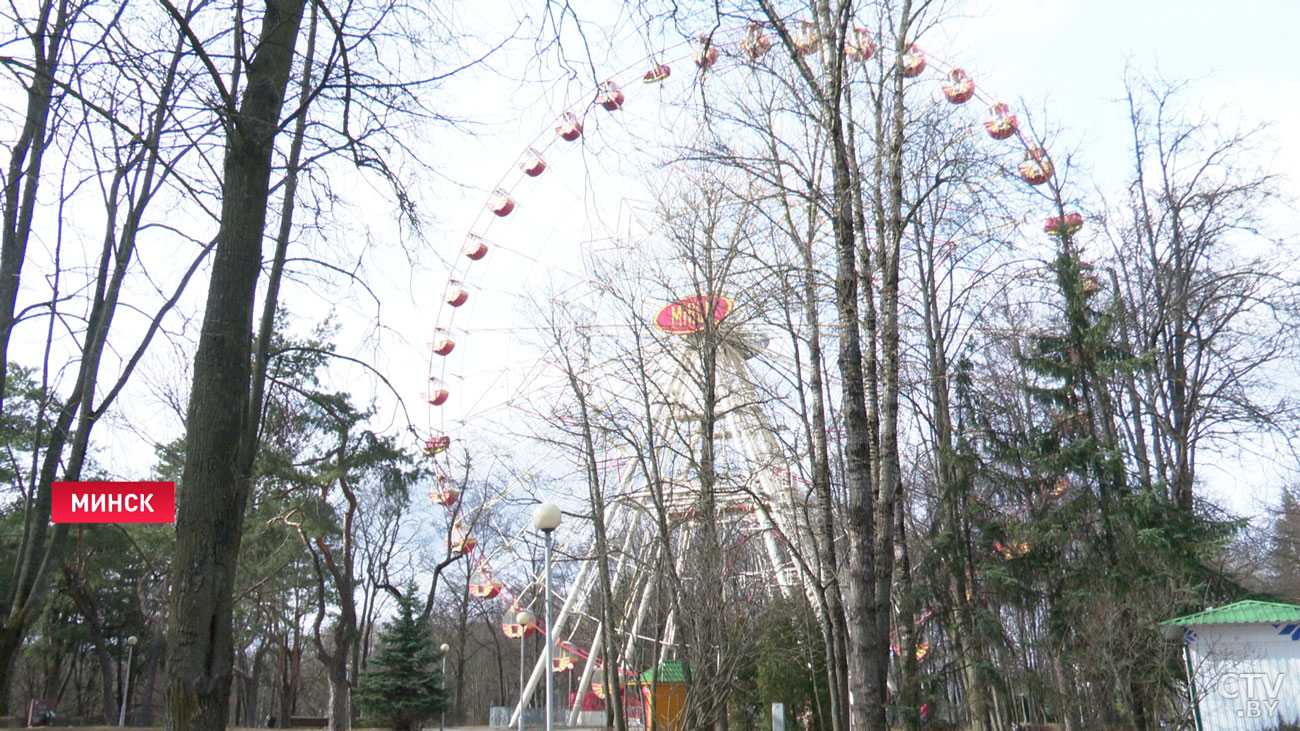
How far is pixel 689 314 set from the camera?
14.4m

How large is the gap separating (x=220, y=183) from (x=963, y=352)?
49.4ft

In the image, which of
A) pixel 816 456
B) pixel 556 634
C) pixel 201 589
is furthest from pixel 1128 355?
pixel 201 589

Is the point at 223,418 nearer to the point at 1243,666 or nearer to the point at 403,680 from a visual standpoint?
the point at 1243,666

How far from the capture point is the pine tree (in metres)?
24.5

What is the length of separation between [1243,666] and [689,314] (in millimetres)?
8538

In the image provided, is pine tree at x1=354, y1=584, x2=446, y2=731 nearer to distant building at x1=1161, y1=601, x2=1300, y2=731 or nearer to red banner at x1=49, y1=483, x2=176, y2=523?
red banner at x1=49, y1=483, x2=176, y2=523

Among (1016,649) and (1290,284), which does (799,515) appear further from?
(1290,284)

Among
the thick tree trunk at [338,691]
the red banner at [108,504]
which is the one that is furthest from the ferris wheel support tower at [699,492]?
the red banner at [108,504]

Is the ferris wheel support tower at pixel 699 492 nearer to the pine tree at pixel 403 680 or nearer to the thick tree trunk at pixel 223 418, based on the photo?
the pine tree at pixel 403 680

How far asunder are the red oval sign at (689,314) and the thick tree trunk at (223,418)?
8.05m

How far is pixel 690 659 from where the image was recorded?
37.4 ft

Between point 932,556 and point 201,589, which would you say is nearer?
point 201,589

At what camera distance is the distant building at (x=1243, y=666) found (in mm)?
11727

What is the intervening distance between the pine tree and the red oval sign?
11777mm
